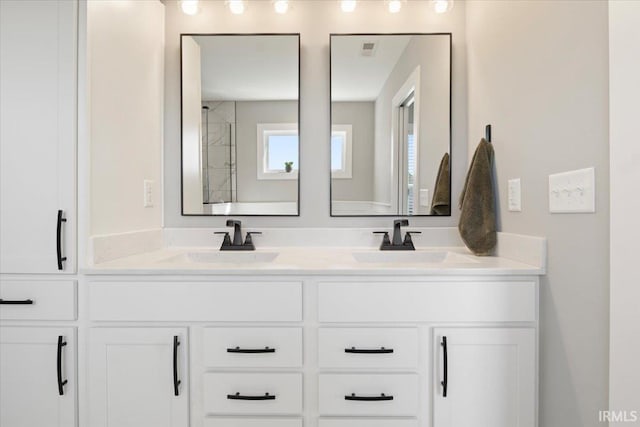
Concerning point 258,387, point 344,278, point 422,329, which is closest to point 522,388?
point 422,329

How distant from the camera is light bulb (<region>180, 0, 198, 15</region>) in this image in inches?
70.1

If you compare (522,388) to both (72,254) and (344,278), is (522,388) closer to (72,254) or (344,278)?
(344,278)

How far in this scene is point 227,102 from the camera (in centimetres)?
184

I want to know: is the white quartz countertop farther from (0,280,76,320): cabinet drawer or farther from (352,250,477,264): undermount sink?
(0,280,76,320): cabinet drawer

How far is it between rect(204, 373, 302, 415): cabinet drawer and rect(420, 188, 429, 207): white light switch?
104 centimetres

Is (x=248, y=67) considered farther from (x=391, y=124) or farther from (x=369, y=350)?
(x=369, y=350)

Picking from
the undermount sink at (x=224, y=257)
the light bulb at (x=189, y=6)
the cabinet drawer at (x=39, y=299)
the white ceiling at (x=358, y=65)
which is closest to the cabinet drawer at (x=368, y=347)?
the undermount sink at (x=224, y=257)

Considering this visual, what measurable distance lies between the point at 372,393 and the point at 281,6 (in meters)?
1.81

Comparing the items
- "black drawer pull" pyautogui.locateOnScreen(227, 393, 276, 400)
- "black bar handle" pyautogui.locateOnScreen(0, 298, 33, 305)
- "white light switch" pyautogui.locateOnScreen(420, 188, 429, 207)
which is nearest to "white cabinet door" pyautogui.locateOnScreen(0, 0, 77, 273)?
"black bar handle" pyautogui.locateOnScreen(0, 298, 33, 305)

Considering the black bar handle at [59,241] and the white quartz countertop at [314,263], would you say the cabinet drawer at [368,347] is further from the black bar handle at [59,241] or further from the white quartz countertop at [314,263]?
the black bar handle at [59,241]

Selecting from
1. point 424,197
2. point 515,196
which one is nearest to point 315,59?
point 424,197

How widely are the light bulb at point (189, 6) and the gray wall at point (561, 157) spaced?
1.41 metres

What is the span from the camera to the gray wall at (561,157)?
3.19 ft

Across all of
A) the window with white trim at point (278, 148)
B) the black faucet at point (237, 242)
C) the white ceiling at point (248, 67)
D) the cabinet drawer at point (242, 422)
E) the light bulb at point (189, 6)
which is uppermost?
the light bulb at point (189, 6)
